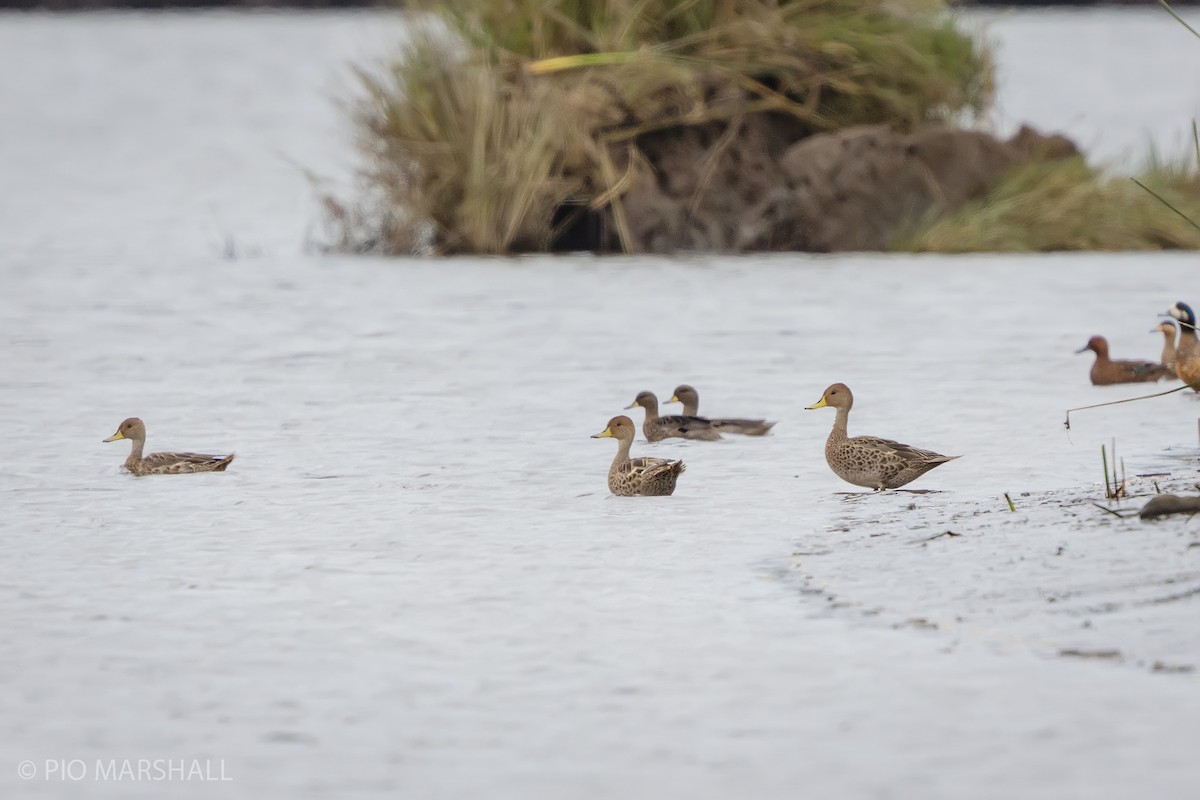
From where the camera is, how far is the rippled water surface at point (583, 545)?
5141mm

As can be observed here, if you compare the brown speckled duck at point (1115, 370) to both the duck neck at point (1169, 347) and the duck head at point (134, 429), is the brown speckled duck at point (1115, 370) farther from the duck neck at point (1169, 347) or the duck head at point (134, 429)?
the duck head at point (134, 429)

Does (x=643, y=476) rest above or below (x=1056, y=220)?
below

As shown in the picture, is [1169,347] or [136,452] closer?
[136,452]

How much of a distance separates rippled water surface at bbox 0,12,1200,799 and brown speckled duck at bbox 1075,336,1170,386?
16cm

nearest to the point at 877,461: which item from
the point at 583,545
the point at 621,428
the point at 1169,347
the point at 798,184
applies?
the point at 621,428

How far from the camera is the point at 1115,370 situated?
11281 millimetres

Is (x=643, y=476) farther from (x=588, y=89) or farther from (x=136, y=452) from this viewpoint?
(x=588, y=89)

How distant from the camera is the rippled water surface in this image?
514 centimetres

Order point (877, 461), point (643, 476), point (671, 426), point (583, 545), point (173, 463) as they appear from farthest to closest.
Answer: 1. point (671, 426)
2. point (173, 463)
3. point (643, 476)
4. point (877, 461)
5. point (583, 545)

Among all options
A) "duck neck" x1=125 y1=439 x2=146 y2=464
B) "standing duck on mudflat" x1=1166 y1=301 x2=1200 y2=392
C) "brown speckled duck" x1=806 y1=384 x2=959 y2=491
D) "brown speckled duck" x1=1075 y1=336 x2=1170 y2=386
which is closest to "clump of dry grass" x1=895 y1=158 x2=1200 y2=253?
"brown speckled duck" x1=1075 y1=336 x2=1170 y2=386

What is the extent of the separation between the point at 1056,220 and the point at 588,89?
4234 millimetres

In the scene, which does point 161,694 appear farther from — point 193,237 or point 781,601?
point 193,237

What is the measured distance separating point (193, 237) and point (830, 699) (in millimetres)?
16841

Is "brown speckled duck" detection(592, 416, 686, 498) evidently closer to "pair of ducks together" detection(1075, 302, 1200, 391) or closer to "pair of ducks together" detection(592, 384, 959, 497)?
"pair of ducks together" detection(592, 384, 959, 497)
